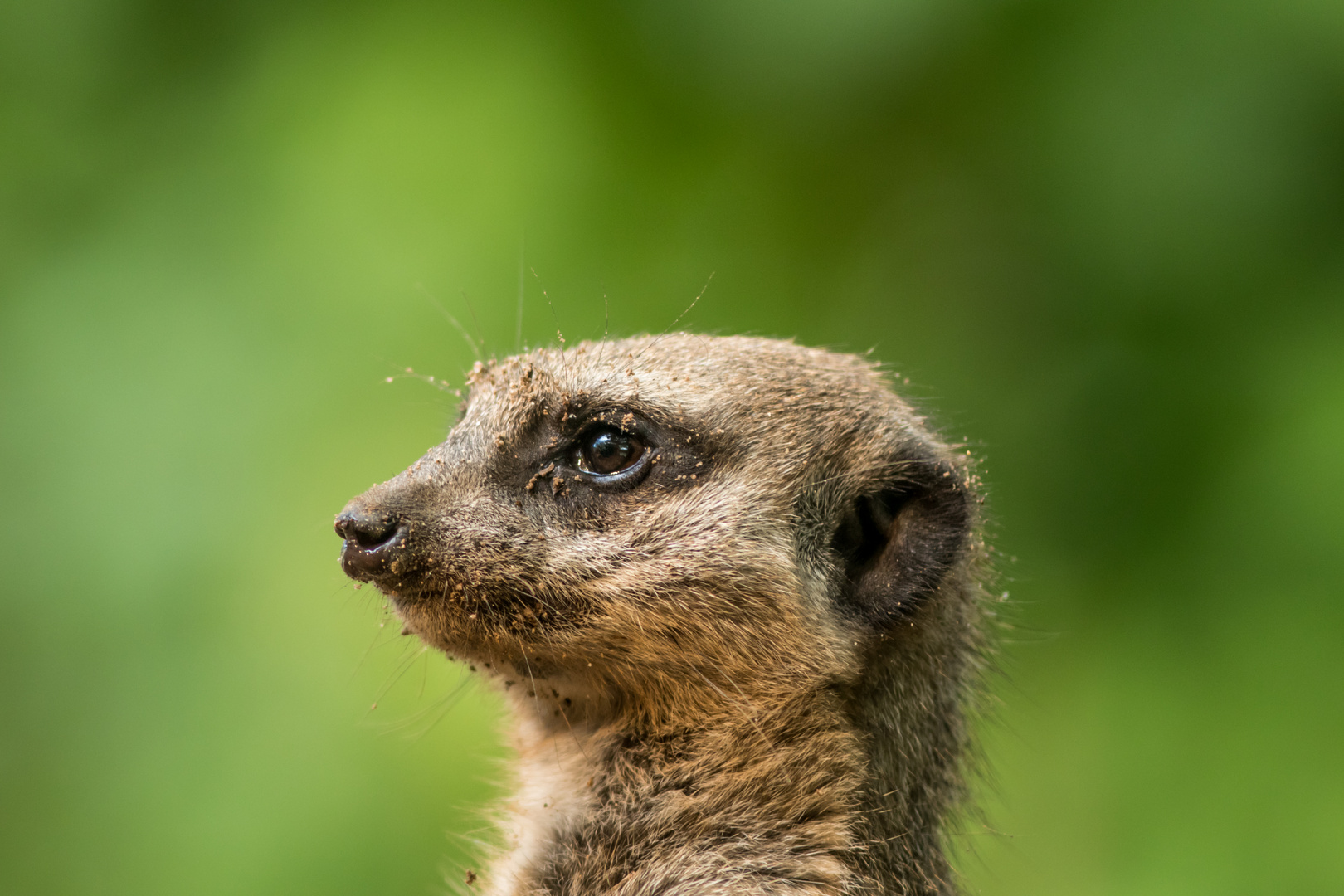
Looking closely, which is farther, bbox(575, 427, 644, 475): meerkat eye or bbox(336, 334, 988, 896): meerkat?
bbox(575, 427, 644, 475): meerkat eye

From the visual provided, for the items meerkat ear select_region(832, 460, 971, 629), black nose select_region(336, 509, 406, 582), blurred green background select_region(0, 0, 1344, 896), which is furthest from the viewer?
blurred green background select_region(0, 0, 1344, 896)

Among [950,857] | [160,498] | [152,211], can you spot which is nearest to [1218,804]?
[950,857]

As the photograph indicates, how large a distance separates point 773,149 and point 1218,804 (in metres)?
3.10

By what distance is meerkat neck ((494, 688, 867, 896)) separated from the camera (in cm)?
236

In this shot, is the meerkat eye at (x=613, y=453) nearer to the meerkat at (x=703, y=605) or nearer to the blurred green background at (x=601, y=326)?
the meerkat at (x=703, y=605)

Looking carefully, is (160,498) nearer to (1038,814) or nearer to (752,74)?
(752,74)

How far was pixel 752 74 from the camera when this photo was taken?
464cm

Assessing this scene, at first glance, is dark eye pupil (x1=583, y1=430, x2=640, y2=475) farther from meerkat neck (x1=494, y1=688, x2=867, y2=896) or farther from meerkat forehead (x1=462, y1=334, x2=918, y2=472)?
meerkat neck (x1=494, y1=688, x2=867, y2=896)

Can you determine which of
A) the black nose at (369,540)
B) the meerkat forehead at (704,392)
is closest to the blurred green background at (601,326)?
the meerkat forehead at (704,392)

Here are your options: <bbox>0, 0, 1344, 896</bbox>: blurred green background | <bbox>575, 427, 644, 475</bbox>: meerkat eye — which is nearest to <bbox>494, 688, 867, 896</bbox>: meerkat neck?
<bbox>575, 427, 644, 475</bbox>: meerkat eye

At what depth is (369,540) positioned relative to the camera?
7.70 feet

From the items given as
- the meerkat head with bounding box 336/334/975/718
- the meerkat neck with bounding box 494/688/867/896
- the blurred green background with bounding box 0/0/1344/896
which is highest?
the blurred green background with bounding box 0/0/1344/896

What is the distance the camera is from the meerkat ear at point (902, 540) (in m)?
2.52

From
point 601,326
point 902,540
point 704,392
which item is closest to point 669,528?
point 704,392
